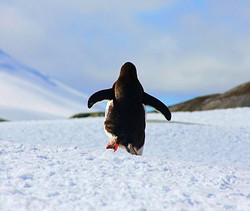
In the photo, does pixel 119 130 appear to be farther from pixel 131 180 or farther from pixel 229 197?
pixel 229 197

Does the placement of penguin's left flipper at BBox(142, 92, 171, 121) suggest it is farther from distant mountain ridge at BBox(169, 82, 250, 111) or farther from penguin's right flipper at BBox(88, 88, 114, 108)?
distant mountain ridge at BBox(169, 82, 250, 111)

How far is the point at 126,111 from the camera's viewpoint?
449cm

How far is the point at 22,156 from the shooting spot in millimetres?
3412

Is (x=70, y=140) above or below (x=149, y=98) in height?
below

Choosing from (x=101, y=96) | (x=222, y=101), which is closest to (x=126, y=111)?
(x=101, y=96)

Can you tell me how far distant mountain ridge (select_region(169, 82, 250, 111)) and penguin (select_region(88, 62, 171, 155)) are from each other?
1671 cm

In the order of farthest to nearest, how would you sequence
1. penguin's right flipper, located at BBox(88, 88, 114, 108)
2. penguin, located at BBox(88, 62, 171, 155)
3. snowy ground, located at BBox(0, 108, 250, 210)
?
penguin's right flipper, located at BBox(88, 88, 114, 108), penguin, located at BBox(88, 62, 171, 155), snowy ground, located at BBox(0, 108, 250, 210)

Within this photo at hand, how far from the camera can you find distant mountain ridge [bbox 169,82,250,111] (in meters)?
20.4

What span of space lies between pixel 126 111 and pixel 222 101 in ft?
59.6

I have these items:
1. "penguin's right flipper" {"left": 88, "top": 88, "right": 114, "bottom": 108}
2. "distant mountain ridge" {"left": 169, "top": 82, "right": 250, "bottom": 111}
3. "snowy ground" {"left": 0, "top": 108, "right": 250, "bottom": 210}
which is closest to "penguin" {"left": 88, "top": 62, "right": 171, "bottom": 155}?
"penguin's right flipper" {"left": 88, "top": 88, "right": 114, "bottom": 108}

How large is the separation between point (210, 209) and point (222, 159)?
5294 mm

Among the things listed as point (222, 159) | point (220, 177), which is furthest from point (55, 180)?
point (222, 159)

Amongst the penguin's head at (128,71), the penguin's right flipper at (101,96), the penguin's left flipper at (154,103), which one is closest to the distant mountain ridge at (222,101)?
the penguin's left flipper at (154,103)

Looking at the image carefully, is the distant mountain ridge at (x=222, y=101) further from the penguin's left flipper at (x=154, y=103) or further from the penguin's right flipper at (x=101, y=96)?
the penguin's right flipper at (x=101, y=96)
